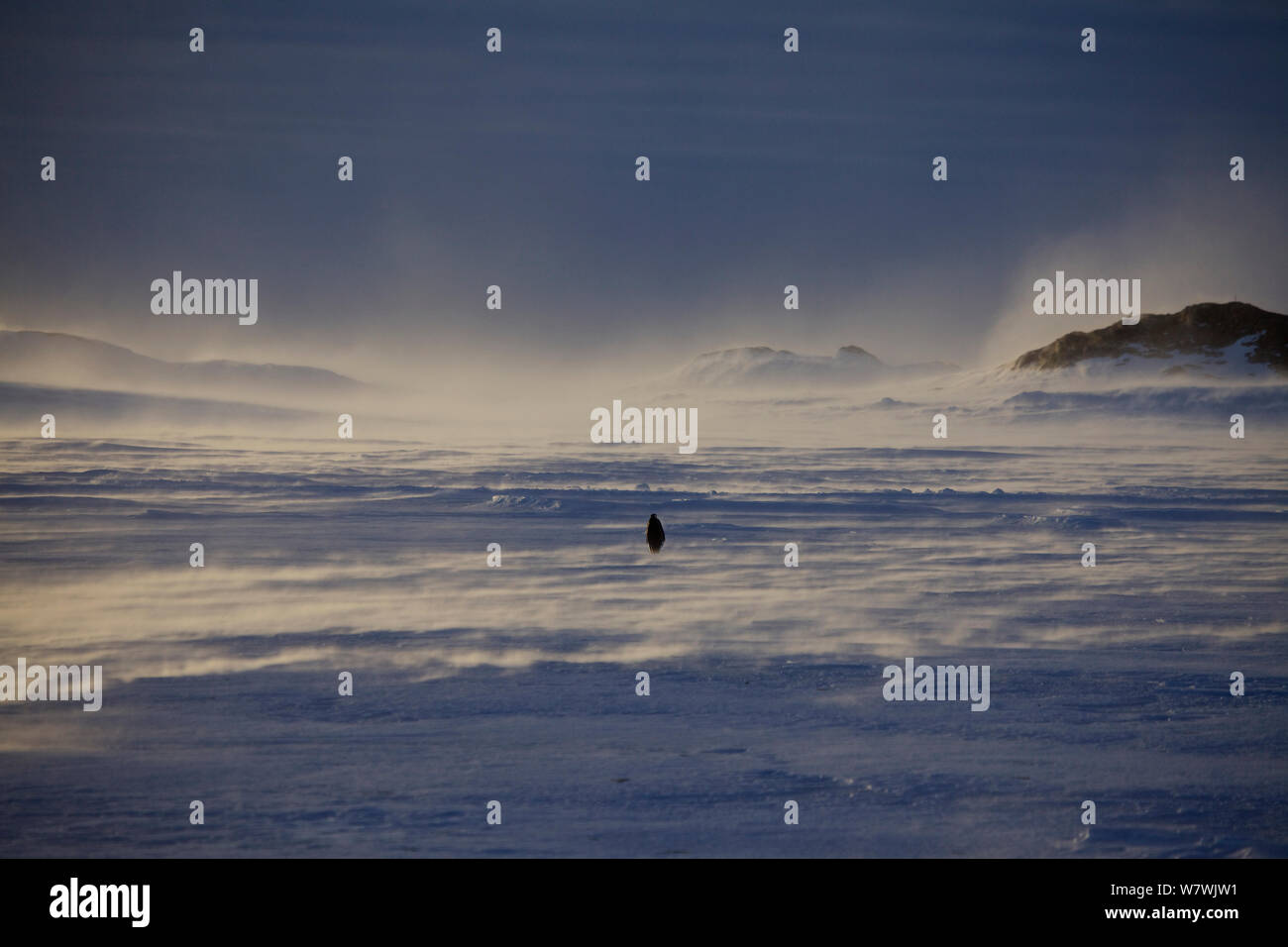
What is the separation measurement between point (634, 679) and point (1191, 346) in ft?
207

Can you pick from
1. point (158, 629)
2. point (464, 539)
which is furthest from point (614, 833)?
point (464, 539)

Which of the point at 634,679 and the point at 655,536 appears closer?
the point at 634,679

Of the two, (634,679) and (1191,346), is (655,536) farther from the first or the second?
(1191,346)

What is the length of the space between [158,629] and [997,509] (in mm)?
15237

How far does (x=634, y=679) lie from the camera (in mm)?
9523

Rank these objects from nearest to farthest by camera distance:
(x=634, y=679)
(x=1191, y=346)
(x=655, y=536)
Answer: (x=634, y=679), (x=655, y=536), (x=1191, y=346)

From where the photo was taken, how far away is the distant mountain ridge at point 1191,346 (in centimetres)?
5838

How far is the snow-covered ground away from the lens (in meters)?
6.71

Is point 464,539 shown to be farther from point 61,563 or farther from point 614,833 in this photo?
point 614,833

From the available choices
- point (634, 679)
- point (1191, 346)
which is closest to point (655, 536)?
point (634, 679)

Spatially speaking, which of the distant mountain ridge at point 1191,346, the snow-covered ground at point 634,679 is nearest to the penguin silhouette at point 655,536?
the snow-covered ground at point 634,679

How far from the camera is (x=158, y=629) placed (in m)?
11.6

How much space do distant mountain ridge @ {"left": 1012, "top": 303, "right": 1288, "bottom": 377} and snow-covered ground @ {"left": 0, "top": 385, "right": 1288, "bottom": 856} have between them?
136 ft
